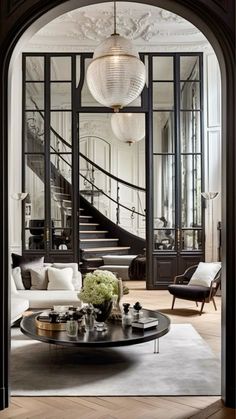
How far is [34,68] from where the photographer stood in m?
9.94

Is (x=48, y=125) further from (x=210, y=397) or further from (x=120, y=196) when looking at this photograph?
(x=210, y=397)

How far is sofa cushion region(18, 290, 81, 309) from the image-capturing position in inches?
241

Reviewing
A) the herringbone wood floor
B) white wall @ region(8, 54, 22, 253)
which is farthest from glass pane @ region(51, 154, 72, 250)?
the herringbone wood floor

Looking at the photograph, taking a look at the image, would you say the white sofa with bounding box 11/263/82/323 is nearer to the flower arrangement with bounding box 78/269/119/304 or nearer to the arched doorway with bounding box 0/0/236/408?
the flower arrangement with bounding box 78/269/119/304

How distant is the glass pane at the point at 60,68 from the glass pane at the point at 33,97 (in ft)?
1.16

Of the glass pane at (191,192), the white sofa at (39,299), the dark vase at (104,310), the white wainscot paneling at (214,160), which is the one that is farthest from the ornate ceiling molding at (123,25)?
the dark vase at (104,310)

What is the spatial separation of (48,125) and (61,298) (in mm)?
4611

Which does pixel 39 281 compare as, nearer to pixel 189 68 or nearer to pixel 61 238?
pixel 61 238

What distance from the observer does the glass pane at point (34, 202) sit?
9.73m

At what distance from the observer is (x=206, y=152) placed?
31.9 ft

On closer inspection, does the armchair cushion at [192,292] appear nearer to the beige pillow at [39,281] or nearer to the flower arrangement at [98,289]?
the beige pillow at [39,281]

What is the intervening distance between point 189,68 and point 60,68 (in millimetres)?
2682
